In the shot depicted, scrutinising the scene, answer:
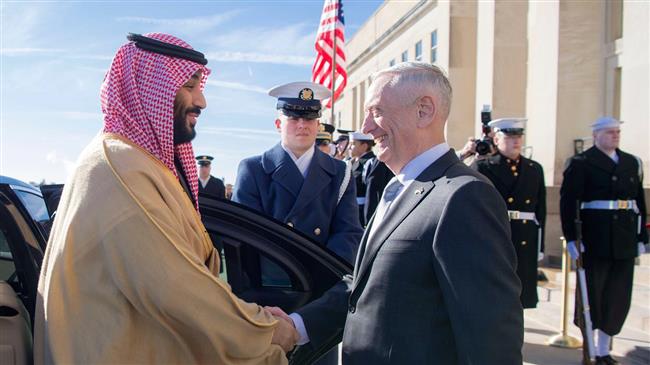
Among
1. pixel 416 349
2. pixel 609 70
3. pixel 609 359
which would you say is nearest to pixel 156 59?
pixel 416 349

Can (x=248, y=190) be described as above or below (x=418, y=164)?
below

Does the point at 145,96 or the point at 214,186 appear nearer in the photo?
the point at 145,96

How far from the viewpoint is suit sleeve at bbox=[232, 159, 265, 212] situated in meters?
3.44

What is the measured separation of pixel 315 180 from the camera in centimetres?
339

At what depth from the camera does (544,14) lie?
1188 cm

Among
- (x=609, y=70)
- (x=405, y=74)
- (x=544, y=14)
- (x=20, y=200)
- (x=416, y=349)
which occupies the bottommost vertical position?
(x=416, y=349)

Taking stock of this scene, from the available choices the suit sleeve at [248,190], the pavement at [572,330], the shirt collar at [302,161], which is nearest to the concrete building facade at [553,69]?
the pavement at [572,330]

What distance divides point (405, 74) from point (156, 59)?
2.74 ft

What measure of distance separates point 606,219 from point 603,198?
0.20 m

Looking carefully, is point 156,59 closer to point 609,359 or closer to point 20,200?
point 20,200

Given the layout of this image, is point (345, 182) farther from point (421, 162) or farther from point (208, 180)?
point (208, 180)

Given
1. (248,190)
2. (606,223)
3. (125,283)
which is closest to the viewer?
(125,283)

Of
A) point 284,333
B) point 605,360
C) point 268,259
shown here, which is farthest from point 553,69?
point 284,333

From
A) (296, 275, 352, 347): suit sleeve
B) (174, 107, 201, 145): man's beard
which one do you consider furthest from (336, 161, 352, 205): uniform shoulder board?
(174, 107, 201, 145): man's beard
